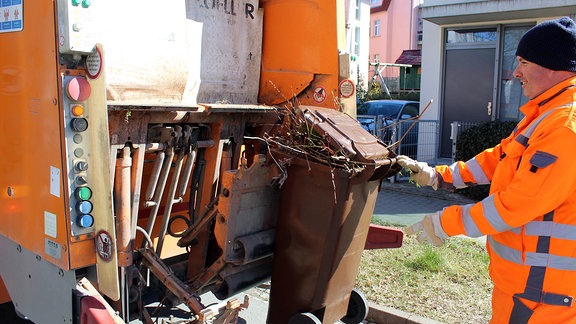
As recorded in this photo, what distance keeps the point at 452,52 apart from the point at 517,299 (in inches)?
355

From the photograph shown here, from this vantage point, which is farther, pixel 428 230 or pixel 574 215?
pixel 428 230

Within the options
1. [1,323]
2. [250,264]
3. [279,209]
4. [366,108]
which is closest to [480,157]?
[279,209]

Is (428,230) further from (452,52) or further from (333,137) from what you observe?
(452,52)

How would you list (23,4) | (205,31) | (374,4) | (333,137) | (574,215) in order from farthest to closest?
(374,4), (205,31), (333,137), (23,4), (574,215)

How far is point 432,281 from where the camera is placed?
4.56 m

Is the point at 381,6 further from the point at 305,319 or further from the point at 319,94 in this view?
the point at 305,319

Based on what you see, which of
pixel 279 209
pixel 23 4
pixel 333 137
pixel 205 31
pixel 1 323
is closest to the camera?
pixel 23 4

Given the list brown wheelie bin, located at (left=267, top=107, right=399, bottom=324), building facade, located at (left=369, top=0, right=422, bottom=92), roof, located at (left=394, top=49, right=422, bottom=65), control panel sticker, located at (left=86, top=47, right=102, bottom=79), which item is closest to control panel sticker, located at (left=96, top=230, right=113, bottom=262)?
control panel sticker, located at (left=86, top=47, right=102, bottom=79)

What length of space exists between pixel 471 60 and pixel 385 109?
93.9 inches

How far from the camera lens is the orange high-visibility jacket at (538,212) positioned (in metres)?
2.23

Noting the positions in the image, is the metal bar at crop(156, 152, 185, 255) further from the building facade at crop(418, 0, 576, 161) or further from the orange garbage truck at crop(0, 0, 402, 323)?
the building facade at crop(418, 0, 576, 161)

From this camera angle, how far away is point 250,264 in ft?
10.3

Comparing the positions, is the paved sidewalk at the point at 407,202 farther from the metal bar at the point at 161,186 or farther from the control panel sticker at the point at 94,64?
the control panel sticker at the point at 94,64

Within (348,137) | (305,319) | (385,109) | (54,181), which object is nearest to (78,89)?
(54,181)
